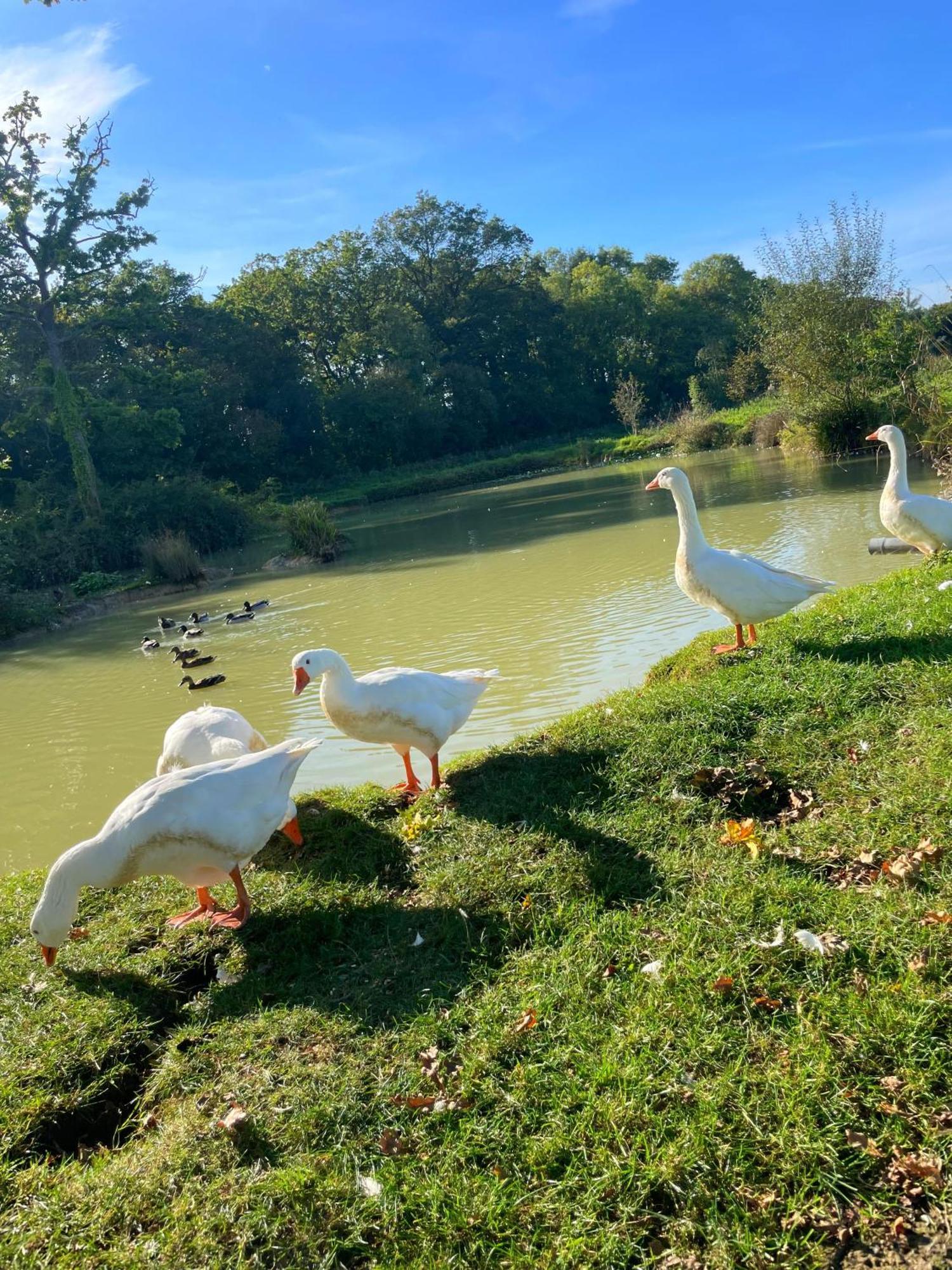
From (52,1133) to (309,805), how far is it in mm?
2859

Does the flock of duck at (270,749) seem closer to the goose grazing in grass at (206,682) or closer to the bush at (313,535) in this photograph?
the goose grazing in grass at (206,682)

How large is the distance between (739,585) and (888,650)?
1.28 metres

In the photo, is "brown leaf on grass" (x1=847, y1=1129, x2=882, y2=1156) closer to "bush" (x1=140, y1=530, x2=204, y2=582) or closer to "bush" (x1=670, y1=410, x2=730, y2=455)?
"bush" (x1=140, y1=530, x2=204, y2=582)

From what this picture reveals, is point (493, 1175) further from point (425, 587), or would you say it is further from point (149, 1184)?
point (425, 587)

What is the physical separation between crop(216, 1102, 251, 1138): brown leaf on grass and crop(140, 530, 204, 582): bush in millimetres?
24851

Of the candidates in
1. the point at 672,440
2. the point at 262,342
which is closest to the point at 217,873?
the point at 672,440

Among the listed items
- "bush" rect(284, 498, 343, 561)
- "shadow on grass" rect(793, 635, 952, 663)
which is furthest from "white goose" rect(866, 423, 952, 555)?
"bush" rect(284, 498, 343, 561)

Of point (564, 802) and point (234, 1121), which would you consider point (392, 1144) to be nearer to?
point (234, 1121)

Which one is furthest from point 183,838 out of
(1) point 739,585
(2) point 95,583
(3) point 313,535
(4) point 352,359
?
(4) point 352,359

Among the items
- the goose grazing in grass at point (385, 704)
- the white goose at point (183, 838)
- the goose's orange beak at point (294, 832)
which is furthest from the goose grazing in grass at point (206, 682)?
the white goose at point (183, 838)

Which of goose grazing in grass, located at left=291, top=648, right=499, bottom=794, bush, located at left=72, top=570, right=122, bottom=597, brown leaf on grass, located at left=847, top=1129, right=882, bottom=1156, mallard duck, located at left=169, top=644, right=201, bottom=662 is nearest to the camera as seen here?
brown leaf on grass, located at left=847, top=1129, right=882, bottom=1156

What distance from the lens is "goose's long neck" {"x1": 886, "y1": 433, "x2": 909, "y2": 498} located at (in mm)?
8659

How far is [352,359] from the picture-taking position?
Result: 197 feet

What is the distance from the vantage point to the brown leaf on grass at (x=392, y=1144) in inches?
113
